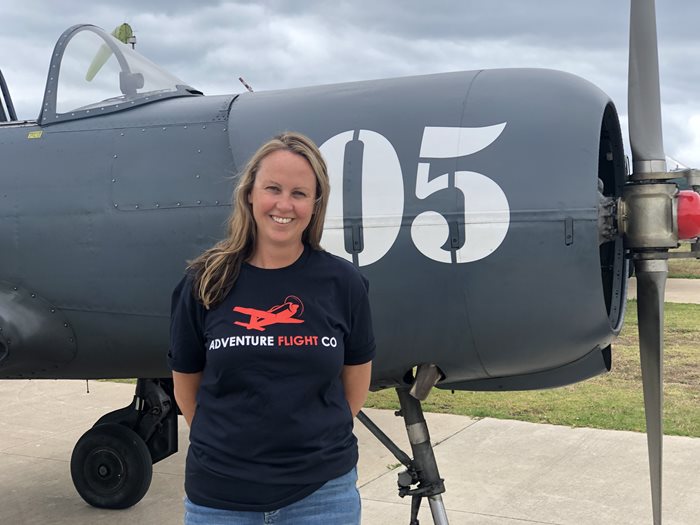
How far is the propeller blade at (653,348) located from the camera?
3209 millimetres

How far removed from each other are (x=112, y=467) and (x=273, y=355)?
3.38 m

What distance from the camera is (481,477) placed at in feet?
16.9

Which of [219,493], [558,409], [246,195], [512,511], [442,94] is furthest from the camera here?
[558,409]

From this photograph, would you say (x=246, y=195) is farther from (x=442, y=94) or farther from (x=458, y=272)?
(x=442, y=94)

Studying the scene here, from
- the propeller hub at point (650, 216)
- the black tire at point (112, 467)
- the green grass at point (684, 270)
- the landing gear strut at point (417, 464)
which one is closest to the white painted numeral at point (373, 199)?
the landing gear strut at point (417, 464)

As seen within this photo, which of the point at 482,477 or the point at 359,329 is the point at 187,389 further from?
the point at 482,477

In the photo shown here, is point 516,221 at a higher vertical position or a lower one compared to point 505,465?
higher

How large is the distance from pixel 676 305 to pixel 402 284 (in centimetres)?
1216

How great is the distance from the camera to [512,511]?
14.9 ft

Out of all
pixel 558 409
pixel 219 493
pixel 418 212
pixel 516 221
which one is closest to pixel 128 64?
pixel 418 212

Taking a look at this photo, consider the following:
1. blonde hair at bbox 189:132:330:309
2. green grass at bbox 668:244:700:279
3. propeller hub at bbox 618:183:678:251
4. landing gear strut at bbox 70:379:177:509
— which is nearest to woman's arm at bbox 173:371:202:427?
blonde hair at bbox 189:132:330:309

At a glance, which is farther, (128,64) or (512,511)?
(512,511)

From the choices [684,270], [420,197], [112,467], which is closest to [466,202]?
[420,197]

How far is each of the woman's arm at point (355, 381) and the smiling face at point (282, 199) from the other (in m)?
0.34
